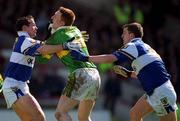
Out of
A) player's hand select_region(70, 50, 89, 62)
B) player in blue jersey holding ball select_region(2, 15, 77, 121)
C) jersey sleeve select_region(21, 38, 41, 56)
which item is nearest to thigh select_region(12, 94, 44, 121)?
player in blue jersey holding ball select_region(2, 15, 77, 121)

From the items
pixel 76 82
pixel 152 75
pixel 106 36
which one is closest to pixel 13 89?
pixel 76 82

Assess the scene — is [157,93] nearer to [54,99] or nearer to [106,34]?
[54,99]

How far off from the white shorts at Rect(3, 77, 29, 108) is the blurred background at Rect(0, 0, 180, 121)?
4.09 meters

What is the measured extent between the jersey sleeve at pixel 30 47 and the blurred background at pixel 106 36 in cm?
427

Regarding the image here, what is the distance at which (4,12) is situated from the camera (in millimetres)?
20234

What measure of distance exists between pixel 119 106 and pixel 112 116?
2.06 feet

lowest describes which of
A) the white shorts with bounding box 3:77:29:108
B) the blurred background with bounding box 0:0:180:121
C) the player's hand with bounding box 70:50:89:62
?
the blurred background with bounding box 0:0:180:121

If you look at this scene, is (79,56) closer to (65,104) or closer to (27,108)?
(65,104)

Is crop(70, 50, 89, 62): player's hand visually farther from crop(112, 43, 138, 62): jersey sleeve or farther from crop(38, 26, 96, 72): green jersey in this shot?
crop(112, 43, 138, 62): jersey sleeve

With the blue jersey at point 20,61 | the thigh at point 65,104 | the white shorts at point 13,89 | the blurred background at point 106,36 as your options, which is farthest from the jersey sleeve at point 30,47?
the blurred background at point 106,36

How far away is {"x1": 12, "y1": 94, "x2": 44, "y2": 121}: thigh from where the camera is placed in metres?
11.9

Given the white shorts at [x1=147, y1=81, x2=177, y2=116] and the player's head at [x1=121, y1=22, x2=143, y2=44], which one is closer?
the white shorts at [x1=147, y1=81, x2=177, y2=116]

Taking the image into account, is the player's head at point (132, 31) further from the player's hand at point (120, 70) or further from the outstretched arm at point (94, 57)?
the outstretched arm at point (94, 57)

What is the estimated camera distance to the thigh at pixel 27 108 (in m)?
11.9
